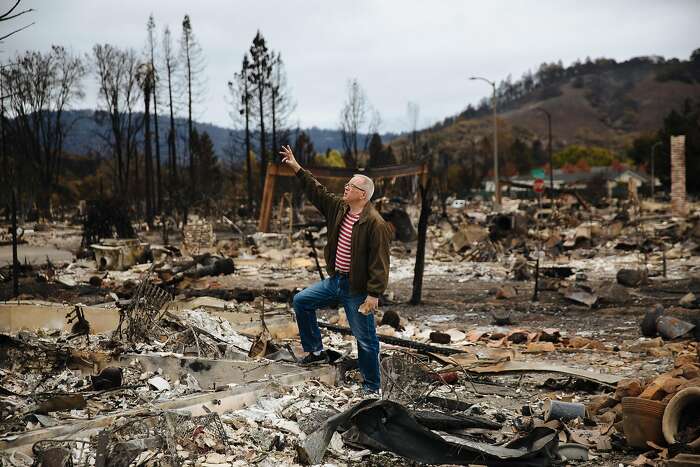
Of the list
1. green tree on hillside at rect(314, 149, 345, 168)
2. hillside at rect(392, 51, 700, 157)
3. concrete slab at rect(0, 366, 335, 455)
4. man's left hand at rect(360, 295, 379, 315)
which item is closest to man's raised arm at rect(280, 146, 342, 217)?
man's left hand at rect(360, 295, 379, 315)

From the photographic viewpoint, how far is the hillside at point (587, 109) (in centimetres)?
13538

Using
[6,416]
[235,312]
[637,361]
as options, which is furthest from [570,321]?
[6,416]

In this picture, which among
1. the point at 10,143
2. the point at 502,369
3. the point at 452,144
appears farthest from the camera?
the point at 452,144

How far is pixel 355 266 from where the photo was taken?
5668 mm

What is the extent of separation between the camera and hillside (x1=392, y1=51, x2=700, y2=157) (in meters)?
135

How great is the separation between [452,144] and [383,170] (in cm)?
10055

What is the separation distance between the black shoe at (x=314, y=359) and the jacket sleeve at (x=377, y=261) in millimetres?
1093

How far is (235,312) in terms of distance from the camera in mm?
9570

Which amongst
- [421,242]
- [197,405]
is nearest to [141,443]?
[197,405]

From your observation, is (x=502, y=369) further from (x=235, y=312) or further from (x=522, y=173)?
(x=522, y=173)

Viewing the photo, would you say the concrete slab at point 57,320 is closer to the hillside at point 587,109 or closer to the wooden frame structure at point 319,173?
the wooden frame structure at point 319,173

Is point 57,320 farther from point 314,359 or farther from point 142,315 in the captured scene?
point 314,359

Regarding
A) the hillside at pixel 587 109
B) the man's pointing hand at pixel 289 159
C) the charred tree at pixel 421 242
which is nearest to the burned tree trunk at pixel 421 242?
the charred tree at pixel 421 242

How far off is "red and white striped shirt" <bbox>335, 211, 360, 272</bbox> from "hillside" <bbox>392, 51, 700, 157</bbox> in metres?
106
